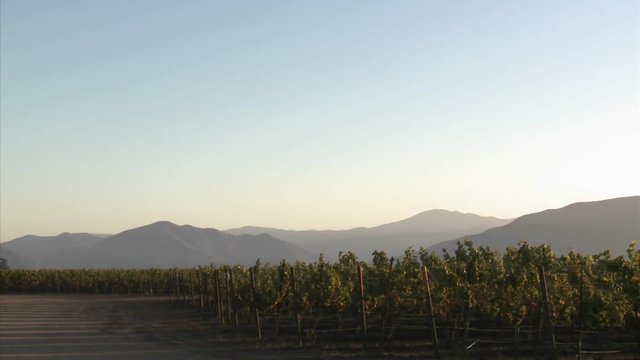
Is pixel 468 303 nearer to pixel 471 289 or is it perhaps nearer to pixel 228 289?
pixel 471 289

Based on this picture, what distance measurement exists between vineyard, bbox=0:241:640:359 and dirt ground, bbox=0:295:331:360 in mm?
1873

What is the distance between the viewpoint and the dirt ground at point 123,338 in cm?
2088

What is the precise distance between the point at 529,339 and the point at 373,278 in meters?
6.46

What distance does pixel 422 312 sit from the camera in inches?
953

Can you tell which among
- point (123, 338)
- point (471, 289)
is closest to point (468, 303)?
point (471, 289)

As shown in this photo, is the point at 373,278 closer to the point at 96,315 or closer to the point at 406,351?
the point at 406,351

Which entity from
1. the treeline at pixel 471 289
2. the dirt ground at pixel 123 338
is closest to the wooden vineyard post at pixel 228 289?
the treeline at pixel 471 289

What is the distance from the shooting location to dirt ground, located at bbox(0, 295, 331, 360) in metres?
20.9

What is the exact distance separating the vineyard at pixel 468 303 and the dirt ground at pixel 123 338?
187 centimetres

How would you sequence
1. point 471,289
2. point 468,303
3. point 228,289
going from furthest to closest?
point 228,289, point 471,289, point 468,303

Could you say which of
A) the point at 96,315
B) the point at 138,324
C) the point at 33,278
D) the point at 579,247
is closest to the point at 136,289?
the point at 33,278

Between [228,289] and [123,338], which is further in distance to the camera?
[228,289]

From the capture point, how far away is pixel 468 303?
21.3 meters

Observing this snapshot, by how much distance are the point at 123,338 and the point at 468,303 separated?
1502 centimetres
